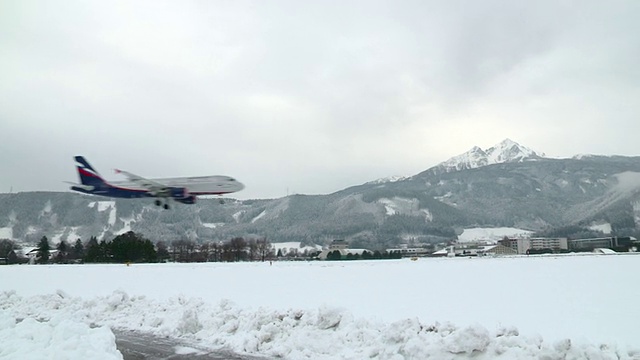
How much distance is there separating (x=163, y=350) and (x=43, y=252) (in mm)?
89734

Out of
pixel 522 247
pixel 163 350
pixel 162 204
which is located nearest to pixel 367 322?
pixel 163 350

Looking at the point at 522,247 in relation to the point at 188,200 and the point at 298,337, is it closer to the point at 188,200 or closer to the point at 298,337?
the point at 188,200

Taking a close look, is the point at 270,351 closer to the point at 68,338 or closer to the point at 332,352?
the point at 332,352

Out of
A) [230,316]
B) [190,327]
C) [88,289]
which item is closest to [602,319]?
[230,316]

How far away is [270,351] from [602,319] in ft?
34.2

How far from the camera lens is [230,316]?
16.8 meters

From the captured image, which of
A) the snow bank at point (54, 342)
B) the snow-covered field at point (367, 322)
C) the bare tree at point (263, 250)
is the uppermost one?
the bare tree at point (263, 250)

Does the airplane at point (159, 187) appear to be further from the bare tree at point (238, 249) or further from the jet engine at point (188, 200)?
the bare tree at point (238, 249)

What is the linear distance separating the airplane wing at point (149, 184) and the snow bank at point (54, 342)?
904cm

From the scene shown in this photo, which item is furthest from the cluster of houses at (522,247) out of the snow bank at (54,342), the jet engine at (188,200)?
the snow bank at (54,342)

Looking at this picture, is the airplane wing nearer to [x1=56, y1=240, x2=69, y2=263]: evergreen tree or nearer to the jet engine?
the jet engine

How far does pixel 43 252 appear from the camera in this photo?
90688mm

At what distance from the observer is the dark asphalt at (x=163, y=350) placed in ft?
41.4

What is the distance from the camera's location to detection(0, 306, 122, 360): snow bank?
10032 mm
